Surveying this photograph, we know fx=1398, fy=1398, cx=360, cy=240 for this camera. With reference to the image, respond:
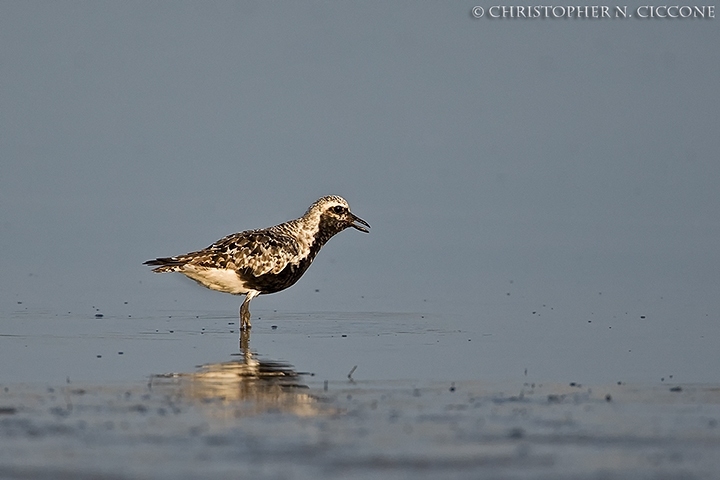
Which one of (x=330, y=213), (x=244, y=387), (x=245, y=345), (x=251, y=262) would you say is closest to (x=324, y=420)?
(x=244, y=387)

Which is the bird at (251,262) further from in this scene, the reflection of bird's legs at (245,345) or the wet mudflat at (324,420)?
the wet mudflat at (324,420)

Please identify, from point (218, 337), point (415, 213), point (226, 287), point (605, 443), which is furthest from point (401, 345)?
point (415, 213)

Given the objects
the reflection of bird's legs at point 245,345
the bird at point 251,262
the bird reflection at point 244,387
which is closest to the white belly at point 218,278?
the bird at point 251,262

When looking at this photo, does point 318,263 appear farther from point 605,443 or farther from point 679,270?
point 605,443

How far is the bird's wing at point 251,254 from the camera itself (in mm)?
13344

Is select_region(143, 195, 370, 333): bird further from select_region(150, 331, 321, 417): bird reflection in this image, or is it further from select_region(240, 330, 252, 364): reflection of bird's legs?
select_region(150, 331, 321, 417): bird reflection

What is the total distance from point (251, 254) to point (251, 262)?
94mm

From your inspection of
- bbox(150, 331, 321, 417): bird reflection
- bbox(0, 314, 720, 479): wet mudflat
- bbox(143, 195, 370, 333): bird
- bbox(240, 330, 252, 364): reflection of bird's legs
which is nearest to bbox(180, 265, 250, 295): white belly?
bbox(143, 195, 370, 333): bird

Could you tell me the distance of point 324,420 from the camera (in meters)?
8.06

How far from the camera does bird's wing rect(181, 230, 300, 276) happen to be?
13.3 meters

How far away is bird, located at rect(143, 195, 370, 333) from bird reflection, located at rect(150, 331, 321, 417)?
240 cm

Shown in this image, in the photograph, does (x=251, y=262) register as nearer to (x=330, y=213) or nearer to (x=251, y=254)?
(x=251, y=254)

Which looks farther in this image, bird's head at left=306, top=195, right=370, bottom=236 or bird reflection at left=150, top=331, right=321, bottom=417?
bird's head at left=306, top=195, right=370, bottom=236

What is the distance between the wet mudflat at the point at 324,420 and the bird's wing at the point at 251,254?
2.16 meters
